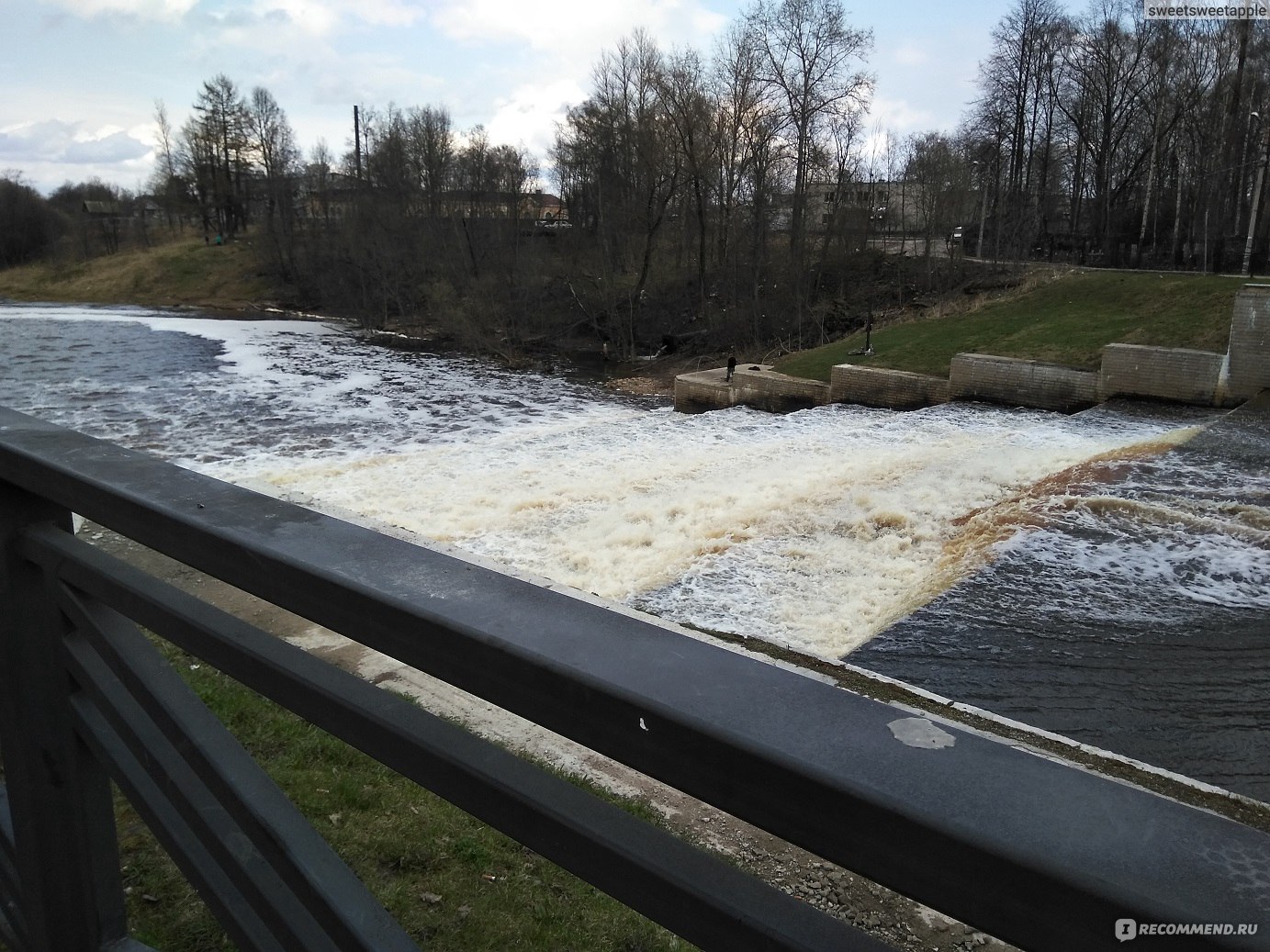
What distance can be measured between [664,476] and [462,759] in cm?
1187

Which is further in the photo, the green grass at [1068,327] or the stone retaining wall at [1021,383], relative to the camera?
the green grass at [1068,327]

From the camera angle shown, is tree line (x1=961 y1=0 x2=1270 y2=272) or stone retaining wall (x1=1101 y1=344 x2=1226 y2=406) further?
tree line (x1=961 y1=0 x2=1270 y2=272)

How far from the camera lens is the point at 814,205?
1572 inches

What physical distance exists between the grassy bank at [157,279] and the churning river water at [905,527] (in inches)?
1680

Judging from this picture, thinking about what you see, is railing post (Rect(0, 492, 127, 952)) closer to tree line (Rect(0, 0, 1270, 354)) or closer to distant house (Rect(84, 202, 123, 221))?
tree line (Rect(0, 0, 1270, 354))

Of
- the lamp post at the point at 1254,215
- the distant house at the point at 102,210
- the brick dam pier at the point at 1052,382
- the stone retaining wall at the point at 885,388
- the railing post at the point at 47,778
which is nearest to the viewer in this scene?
the railing post at the point at 47,778

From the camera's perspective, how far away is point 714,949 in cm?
76

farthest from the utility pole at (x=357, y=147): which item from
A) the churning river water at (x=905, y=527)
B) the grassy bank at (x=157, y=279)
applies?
the churning river water at (x=905, y=527)

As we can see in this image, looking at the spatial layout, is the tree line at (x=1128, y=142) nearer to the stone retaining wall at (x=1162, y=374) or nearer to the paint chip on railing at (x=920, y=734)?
the stone retaining wall at (x=1162, y=374)

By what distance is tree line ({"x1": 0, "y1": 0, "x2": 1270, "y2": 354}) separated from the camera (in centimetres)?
3534

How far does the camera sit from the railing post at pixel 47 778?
1492mm

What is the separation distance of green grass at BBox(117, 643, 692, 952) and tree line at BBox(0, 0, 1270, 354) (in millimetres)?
28203

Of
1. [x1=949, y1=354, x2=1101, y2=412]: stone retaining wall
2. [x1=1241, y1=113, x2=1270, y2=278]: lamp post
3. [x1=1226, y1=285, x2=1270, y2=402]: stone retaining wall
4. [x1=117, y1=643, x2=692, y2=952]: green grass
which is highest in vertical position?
[x1=1241, y1=113, x2=1270, y2=278]: lamp post

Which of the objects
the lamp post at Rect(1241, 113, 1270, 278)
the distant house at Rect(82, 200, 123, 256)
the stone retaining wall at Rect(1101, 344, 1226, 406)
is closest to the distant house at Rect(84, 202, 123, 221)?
the distant house at Rect(82, 200, 123, 256)
